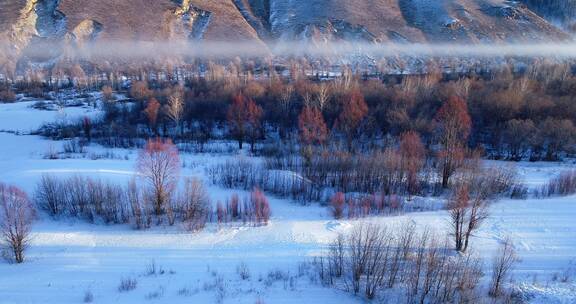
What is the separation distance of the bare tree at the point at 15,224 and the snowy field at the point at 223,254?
612 millimetres

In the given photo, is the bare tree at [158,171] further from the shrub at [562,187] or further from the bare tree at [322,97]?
the bare tree at [322,97]

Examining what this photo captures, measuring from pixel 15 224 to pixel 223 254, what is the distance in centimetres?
886

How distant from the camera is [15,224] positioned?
16688 mm

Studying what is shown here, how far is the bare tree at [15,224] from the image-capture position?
653 inches

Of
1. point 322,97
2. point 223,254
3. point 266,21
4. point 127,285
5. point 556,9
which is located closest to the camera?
point 127,285

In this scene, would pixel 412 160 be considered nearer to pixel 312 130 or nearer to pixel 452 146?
pixel 452 146

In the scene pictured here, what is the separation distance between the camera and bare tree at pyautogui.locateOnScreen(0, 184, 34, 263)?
1659 cm

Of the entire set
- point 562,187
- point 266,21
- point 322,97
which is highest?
point 266,21

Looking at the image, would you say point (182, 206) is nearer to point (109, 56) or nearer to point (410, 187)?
point (410, 187)

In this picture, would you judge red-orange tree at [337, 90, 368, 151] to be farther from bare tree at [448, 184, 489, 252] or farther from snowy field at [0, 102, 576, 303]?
bare tree at [448, 184, 489, 252]

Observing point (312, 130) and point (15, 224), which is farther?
point (312, 130)

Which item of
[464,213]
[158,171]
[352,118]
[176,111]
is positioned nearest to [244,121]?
[176,111]

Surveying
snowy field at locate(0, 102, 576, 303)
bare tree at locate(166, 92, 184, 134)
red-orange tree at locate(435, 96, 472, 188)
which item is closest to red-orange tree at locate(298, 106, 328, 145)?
red-orange tree at locate(435, 96, 472, 188)

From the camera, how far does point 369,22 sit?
→ 99500 millimetres
